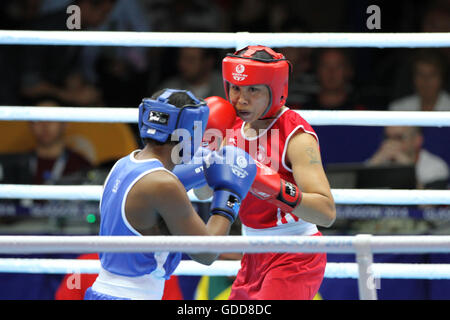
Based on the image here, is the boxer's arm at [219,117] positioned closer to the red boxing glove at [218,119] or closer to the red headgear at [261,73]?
the red boxing glove at [218,119]

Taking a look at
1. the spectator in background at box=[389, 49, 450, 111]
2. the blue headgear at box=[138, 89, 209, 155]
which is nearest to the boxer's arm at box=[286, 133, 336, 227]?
the blue headgear at box=[138, 89, 209, 155]

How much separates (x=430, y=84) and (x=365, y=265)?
139 inches

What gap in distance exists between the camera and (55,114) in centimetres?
337

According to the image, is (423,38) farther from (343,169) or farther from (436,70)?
(436,70)

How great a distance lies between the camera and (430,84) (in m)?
5.15

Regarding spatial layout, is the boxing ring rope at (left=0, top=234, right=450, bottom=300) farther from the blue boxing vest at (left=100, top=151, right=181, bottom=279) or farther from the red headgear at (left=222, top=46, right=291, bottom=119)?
the red headgear at (left=222, top=46, right=291, bottom=119)

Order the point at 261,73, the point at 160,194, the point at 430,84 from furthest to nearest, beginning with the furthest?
the point at 430,84, the point at 261,73, the point at 160,194

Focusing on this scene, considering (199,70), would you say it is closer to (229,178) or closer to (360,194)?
(360,194)

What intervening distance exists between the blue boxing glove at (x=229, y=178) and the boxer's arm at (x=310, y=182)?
22cm

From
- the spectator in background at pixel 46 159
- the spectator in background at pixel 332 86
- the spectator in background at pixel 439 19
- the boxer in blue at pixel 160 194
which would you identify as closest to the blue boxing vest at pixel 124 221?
the boxer in blue at pixel 160 194

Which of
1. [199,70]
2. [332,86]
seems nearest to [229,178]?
[332,86]

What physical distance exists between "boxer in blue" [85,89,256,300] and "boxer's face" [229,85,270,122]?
0.31 m

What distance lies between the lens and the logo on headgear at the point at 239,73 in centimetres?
280

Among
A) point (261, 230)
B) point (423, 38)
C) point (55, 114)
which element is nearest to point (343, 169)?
point (423, 38)
